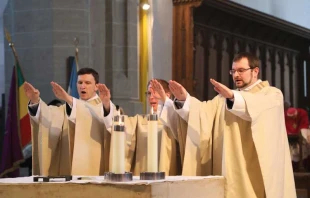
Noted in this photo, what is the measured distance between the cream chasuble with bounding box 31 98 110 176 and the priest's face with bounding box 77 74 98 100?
84 millimetres

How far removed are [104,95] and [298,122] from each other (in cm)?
605

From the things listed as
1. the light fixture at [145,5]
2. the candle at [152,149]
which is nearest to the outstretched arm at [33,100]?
the candle at [152,149]

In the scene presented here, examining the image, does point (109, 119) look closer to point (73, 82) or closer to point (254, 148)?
point (254, 148)

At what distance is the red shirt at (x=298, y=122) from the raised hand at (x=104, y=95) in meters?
5.72

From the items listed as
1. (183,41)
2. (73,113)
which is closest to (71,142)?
(73,113)

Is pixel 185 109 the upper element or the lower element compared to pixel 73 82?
lower

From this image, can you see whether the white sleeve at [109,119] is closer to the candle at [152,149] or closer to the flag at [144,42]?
the candle at [152,149]

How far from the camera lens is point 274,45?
14.0m

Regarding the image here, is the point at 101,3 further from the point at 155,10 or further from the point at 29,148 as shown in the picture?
the point at 29,148

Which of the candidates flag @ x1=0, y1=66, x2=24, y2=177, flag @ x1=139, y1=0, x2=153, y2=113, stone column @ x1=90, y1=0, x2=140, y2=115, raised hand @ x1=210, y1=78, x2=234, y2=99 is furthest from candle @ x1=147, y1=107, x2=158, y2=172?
flag @ x1=139, y1=0, x2=153, y2=113

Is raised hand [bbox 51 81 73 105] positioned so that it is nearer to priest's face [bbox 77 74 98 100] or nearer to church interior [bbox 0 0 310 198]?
priest's face [bbox 77 74 98 100]

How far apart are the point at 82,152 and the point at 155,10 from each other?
4898 mm

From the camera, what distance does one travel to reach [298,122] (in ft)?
37.1

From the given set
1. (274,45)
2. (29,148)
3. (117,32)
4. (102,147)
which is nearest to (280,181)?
(102,147)
